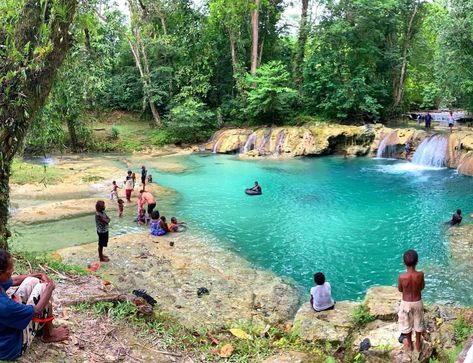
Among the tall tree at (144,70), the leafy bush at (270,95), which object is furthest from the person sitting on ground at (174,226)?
the tall tree at (144,70)

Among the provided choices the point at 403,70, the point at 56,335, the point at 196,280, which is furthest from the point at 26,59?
the point at 403,70

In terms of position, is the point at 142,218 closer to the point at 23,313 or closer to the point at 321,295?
the point at 321,295

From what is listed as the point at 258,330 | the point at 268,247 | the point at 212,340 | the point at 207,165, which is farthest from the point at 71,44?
the point at 207,165

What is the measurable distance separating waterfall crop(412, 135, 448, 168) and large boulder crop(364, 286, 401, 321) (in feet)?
57.3

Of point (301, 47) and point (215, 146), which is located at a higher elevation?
point (301, 47)

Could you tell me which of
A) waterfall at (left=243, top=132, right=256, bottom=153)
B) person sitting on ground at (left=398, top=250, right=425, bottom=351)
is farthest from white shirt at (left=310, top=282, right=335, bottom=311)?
waterfall at (left=243, top=132, right=256, bottom=153)

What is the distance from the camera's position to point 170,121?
1316 inches

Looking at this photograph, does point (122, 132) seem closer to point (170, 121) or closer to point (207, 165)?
point (170, 121)

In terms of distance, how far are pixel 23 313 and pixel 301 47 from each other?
35.1 meters

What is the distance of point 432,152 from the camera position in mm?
24109

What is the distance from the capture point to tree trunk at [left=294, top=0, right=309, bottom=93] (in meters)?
33.9

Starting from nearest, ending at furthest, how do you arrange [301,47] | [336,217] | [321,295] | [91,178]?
1. [321,295]
2. [336,217]
3. [91,178]
4. [301,47]

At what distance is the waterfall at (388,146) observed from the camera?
26406mm

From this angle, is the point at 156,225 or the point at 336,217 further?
the point at 336,217
